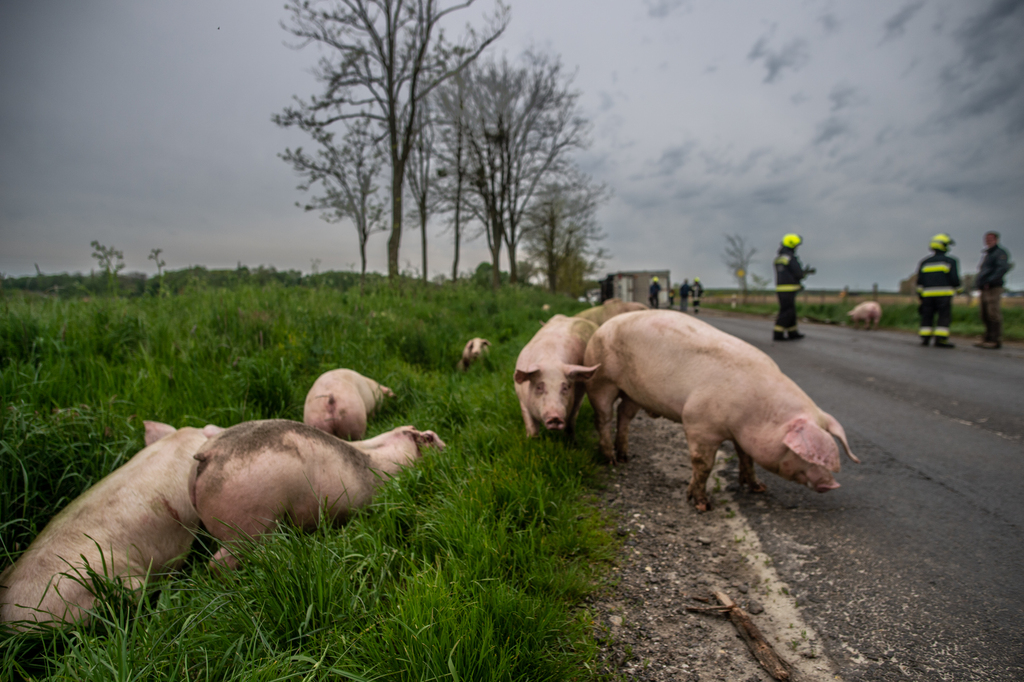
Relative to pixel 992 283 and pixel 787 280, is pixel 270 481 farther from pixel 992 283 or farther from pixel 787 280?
pixel 992 283

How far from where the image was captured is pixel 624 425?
352 cm

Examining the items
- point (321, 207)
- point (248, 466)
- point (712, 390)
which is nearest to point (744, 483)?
point (712, 390)

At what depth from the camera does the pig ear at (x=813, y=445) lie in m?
2.40

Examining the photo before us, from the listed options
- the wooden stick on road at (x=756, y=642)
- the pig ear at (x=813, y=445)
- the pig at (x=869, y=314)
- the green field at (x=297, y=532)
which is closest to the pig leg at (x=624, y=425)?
the green field at (x=297, y=532)

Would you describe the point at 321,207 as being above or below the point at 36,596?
above

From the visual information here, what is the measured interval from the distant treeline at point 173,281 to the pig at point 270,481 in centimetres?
409

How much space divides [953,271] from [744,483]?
1047cm

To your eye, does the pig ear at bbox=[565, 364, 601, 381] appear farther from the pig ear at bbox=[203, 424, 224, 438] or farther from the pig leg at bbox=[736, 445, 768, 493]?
the pig ear at bbox=[203, 424, 224, 438]

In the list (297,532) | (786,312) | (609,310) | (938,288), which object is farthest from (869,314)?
(297,532)

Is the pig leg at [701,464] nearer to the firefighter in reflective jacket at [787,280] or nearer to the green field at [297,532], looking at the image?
the green field at [297,532]

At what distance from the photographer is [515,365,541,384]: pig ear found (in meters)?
3.37

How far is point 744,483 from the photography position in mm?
3016

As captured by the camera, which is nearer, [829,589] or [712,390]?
[829,589]

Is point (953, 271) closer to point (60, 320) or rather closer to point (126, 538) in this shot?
point (126, 538)
